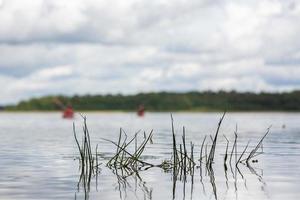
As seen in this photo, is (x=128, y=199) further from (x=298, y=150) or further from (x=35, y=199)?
(x=298, y=150)

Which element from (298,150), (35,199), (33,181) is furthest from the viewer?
(298,150)

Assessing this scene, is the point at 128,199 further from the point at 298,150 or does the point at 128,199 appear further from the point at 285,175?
the point at 298,150

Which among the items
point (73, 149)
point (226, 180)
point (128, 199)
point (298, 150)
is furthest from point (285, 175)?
point (73, 149)

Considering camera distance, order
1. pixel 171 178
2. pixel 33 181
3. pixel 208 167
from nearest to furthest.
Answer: pixel 33 181, pixel 171 178, pixel 208 167

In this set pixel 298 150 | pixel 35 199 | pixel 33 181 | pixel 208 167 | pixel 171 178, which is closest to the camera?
pixel 35 199

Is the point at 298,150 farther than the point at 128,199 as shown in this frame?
Yes

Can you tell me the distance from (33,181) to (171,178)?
4.89m

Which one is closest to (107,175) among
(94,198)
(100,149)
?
(94,198)

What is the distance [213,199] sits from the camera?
2131cm

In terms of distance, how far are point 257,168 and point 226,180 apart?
5153mm

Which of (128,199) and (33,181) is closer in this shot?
(128,199)

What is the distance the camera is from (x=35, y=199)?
68.1 ft

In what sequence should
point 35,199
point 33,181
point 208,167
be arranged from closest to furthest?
point 35,199 < point 33,181 < point 208,167

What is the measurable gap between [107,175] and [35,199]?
704cm
